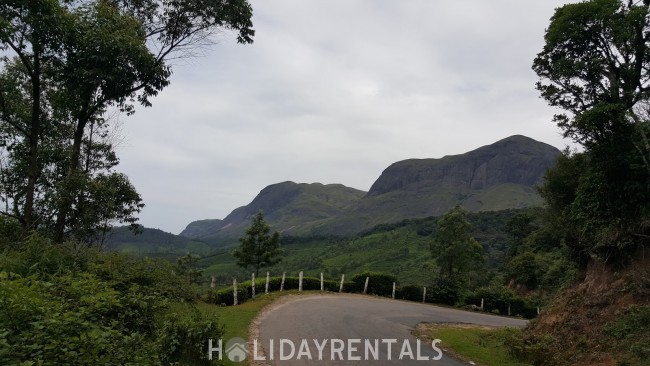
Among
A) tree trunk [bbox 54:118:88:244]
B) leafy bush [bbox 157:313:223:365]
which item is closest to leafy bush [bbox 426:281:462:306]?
tree trunk [bbox 54:118:88:244]

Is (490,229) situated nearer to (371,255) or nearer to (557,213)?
(371,255)

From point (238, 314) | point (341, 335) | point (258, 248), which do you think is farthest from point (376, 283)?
point (341, 335)

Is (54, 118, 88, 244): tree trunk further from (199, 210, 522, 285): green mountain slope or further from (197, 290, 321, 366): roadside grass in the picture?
(199, 210, 522, 285): green mountain slope

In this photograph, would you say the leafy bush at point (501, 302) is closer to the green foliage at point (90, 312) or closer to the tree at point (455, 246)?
the tree at point (455, 246)

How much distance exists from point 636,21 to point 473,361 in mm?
14140

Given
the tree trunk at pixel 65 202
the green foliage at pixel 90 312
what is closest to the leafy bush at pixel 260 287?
the tree trunk at pixel 65 202

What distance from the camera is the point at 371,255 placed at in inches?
4547

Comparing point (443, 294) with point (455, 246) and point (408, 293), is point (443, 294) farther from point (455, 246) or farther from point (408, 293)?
point (455, 246)

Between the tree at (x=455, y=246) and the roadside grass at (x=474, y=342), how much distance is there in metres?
23.2

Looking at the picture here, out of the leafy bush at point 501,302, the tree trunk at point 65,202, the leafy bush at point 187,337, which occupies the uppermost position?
the tree trunk at point 65,202

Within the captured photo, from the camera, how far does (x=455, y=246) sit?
143ft

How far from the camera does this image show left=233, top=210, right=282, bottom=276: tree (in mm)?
36875

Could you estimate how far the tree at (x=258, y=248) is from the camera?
36.9 meters

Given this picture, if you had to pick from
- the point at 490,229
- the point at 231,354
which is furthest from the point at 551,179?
the point at 490,229
